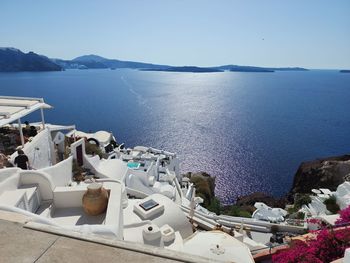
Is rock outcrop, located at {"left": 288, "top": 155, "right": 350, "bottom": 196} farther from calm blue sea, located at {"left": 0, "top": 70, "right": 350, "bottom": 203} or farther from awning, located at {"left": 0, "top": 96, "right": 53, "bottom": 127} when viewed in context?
awning, located at {"left": 0, "top": 96, "right": 53, "bottom": 127}

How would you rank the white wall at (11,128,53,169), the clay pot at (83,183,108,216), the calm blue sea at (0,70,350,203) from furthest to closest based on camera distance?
1. the calm blue sea at (0,70,350,203)
2. the white wall at (11,128,53,169)
3. the clay pot at (83,183,108,216)

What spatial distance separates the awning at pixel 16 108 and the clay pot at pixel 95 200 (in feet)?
22.8

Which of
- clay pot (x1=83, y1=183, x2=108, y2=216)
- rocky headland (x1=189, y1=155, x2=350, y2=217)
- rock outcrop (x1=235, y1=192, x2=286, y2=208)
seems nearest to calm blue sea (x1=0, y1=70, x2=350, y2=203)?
rock outcrop (x1=235, y1=192, x2=286, y2=208)

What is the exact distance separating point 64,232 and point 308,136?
268ft

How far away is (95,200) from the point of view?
9.74 metres

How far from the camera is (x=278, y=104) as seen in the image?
11894 centimetres

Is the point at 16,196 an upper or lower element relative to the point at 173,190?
upper

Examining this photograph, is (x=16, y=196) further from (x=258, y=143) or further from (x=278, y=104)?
(x=278, y=104)

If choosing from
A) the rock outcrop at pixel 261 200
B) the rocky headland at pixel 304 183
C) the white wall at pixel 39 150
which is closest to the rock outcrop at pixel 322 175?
the rocky headland at pixel 304 183

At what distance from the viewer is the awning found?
1437 centimetres

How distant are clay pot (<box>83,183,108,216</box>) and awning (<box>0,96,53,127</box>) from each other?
696cm

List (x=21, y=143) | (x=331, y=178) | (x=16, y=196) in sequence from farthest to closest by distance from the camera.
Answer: (x=331, y=178), (x=21, y=143), (x=16, y=196)

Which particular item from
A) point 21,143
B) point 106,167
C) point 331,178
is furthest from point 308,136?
point 21,143

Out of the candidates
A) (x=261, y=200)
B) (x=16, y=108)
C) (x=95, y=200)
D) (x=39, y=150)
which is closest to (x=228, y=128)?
(x=261, y=200)
